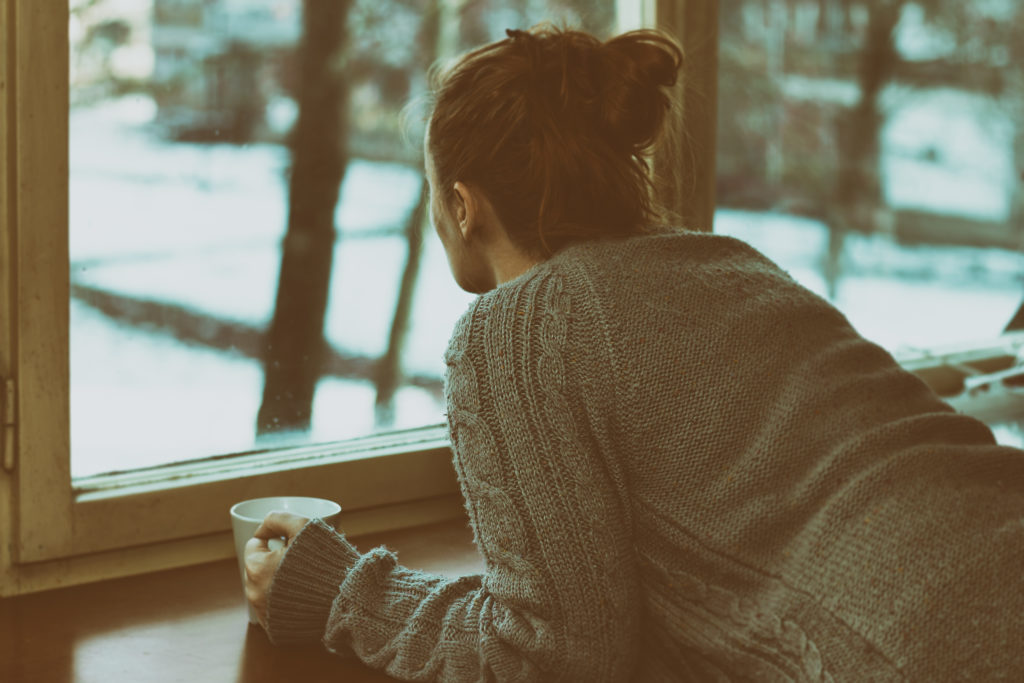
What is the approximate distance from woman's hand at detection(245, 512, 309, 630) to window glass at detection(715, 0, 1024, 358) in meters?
1.08

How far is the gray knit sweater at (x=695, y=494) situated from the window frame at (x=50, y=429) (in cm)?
35

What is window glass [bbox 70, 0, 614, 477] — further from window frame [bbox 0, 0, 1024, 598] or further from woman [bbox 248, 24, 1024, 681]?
woman [bbox 248, 24, 1024, 681]

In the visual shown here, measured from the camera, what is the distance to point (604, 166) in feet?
3.34

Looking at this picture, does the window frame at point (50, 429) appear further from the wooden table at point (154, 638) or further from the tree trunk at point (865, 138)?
the tree trunk at point (865, 138)

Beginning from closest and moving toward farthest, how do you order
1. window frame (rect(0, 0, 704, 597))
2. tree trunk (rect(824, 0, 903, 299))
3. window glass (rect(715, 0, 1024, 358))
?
window frame (rect(0, 0, 704, 597)) < window glass (rect(715, 0, 1024, 358)) < tree trunk (rect(824, 0, 903, 299))

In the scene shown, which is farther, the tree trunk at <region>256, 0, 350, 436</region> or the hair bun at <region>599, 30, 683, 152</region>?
the tree trunk at <region>256, 0, 350, 436</region>

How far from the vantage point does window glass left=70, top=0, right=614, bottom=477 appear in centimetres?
124

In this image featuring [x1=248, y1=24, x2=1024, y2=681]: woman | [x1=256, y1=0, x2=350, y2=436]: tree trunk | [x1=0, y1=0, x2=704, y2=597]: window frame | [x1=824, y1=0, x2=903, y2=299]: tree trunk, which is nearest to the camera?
[x1=248, y1=24, x2=1024, y2=681]: woman

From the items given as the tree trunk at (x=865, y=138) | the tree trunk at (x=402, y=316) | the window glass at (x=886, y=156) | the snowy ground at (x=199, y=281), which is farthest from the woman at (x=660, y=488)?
the tree trunk at (x=865, y=138)

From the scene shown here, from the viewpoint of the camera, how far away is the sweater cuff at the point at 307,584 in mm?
987

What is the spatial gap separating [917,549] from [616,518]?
0.22 metres

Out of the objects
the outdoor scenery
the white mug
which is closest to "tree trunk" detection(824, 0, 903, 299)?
the outdoor scenery

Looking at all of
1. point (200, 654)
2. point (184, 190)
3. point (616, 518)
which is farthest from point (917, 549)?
point (184, 190)

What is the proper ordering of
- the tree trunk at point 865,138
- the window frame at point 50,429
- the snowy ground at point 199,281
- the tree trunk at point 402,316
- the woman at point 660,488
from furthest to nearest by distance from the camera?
the tree trunk at point 865,138
the tree trunk at point 402,316
the snowy ground at point 199,281
the window frame at point 50,429
the woman at point 660,488
